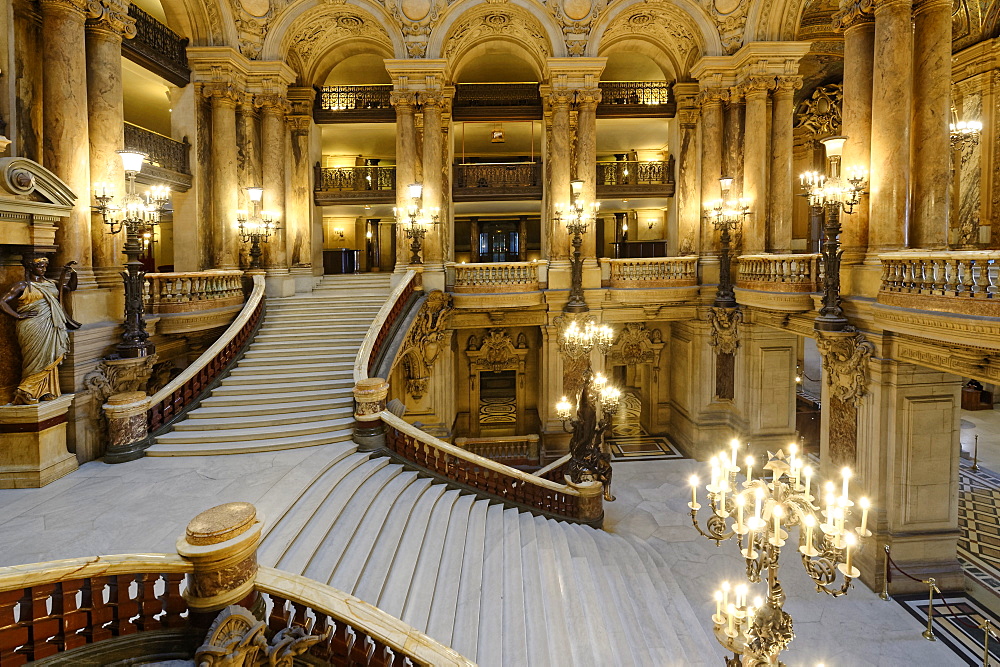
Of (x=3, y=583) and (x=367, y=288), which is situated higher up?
(x=367, y=288)

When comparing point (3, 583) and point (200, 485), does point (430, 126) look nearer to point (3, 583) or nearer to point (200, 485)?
point (200, 485)

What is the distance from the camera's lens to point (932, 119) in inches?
348

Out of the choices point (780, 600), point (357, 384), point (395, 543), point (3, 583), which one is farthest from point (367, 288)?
point (780, 600)

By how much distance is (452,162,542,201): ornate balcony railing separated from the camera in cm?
1653

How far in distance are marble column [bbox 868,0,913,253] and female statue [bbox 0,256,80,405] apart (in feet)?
42.9

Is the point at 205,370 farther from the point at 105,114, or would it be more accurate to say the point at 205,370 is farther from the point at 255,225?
the point at 255,225

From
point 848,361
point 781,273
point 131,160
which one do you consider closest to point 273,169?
point 131,160

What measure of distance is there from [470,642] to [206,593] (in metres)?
2.89

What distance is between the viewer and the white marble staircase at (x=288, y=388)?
28.8ft

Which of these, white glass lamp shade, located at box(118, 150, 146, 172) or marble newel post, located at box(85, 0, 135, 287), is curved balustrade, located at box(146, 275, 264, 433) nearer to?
marble newel post, located at box(85, 0, 135, 287)

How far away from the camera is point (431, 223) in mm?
15031

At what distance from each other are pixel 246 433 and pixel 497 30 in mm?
13542

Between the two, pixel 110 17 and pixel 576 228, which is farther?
pixel 576 228

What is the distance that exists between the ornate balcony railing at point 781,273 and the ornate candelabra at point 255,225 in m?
12.6
